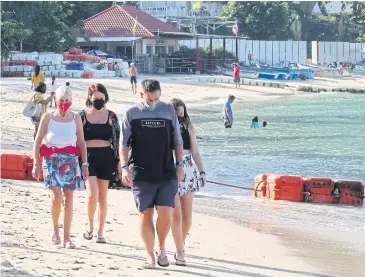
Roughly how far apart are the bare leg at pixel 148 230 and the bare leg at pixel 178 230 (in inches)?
13.0

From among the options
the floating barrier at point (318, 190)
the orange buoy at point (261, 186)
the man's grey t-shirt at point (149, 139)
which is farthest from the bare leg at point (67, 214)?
the orange buoy at point (261, 186)

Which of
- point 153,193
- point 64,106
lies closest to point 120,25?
point 64,106

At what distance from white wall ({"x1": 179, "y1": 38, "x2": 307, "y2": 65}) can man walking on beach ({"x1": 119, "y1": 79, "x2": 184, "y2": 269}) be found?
209ft

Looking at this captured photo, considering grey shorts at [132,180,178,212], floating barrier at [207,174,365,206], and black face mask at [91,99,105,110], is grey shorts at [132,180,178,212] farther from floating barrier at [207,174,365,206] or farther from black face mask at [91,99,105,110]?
floating barrier at [207,174,365,206]

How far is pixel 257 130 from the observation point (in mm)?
32344

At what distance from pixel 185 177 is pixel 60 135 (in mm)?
1216

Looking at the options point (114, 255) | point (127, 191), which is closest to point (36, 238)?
point (114, 255)

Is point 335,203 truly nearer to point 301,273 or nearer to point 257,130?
point 301,273

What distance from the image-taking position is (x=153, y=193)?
7.98 meters

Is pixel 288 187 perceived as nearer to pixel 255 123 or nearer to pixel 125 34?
pixel 255 123

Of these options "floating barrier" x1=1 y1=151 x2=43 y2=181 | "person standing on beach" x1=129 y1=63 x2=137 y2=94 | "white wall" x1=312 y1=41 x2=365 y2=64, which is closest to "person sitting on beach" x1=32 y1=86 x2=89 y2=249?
"floating barrier" x1=1 y1=151 x2=43 y2=181

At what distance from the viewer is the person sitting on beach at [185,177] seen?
27.9ft

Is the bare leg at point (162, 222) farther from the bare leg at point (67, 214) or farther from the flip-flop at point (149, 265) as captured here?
the bare leg at point (67, 214)

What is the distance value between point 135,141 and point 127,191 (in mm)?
6433
